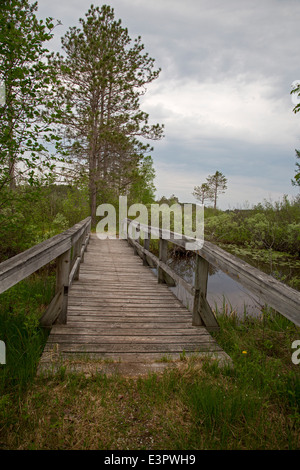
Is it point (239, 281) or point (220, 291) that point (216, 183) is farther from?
point (239, 281)

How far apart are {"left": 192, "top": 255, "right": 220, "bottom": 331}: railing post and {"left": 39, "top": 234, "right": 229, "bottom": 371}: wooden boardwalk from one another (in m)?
0.10

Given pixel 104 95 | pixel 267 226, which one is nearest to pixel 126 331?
pixel 267 226

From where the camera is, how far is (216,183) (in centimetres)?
5138

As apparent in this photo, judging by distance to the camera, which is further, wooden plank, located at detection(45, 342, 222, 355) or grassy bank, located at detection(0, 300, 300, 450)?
wooden plank, located at detection(45, 342, 222, 355)

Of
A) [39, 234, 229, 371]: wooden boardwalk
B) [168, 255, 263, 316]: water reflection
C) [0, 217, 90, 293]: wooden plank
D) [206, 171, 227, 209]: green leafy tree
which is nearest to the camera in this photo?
[0, 217, 90, 293]: wooden plank

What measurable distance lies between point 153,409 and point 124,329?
1.39 meters

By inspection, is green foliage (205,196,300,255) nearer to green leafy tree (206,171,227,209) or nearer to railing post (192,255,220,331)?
railing post (192,255,220,331)

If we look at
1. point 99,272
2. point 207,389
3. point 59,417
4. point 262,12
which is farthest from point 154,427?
point 262,12

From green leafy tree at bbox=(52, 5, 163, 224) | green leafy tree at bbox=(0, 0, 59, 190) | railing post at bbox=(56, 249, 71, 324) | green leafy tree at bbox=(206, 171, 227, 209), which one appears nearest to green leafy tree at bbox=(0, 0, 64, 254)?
green leafy tree at bbox=(0, 0, 59, 190)

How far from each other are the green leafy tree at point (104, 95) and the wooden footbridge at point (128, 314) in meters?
12.6

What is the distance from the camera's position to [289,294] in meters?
1.56

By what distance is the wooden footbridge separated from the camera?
72.6 inches

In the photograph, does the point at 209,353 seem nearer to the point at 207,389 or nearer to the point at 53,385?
the point at 207,389
